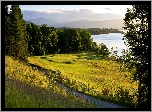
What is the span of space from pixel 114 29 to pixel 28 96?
8.97 ft

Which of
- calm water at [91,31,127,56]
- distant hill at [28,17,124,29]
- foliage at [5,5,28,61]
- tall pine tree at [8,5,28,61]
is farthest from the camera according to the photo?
tall pine tree at [8,5,28,61]

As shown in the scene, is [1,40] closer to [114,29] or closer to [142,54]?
[114,29]

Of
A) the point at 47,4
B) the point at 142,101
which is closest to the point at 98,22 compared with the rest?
the point at 47,4

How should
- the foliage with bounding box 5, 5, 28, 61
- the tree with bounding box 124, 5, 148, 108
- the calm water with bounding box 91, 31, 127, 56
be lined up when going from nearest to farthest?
the tree with bounding box 124, 5, 148, 108 → the calm water with bounding box 91, 31, 127, 56 → the foliage with bounding box 5, 5, 28, 61

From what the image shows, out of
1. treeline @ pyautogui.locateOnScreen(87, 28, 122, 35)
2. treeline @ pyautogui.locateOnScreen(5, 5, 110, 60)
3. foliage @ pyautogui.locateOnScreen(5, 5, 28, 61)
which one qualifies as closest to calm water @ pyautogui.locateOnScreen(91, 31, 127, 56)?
treeline @ pyautogui.locateOnScreen(87, 28, 122, 35)

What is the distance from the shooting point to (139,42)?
822 cm

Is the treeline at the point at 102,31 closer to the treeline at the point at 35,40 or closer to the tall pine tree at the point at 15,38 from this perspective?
the treeline at the point at 35,40

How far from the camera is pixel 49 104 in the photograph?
654cm

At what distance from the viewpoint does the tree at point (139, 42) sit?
24.2ft

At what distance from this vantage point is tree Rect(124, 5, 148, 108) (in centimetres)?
736

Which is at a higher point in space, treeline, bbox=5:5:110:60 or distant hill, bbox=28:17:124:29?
distant hill, bbox=28:17:124:29

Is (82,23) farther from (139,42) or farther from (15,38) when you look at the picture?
(15,38)

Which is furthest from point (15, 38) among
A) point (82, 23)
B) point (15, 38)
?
point (82, 23)

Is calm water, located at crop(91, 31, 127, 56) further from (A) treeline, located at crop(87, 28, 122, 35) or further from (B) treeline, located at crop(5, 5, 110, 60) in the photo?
(B) treeline, located at crop(5, 5, 110, 60)
